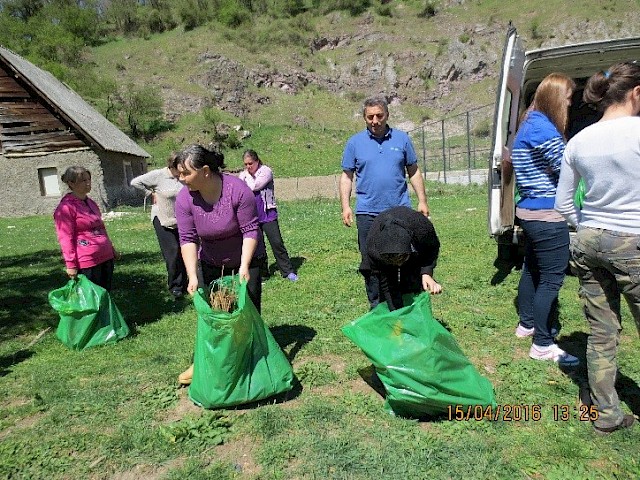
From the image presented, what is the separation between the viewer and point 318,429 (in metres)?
2.81

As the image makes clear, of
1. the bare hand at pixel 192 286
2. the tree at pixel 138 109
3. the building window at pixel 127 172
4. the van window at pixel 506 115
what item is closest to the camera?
the bare hand at pixel 192 286

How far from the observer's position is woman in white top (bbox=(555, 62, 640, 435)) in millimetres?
2309

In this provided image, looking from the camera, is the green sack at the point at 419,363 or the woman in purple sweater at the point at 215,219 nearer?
the green sack at the point at 419,363

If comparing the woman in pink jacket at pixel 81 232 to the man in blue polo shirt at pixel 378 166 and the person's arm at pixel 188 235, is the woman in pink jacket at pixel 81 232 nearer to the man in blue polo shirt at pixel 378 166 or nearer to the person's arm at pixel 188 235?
the person's arm at pixel 188 235

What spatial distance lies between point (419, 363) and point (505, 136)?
327 cm

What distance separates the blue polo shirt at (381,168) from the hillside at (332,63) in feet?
103

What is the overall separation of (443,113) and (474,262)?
161 feet

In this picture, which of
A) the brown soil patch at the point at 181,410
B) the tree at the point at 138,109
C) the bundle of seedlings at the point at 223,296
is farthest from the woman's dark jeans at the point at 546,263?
the tree at the point at 138,109

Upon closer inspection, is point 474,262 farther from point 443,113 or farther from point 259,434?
point 443,113

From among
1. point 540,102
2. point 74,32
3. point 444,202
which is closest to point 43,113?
point 444,202

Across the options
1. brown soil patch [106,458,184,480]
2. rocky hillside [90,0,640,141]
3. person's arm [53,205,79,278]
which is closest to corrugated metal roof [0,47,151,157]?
person's arm [53,205,79,278]

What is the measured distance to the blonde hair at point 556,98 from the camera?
3148 millimetres

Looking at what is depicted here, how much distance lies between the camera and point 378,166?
3844 mm

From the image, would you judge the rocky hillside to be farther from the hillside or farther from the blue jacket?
the blue jacket
